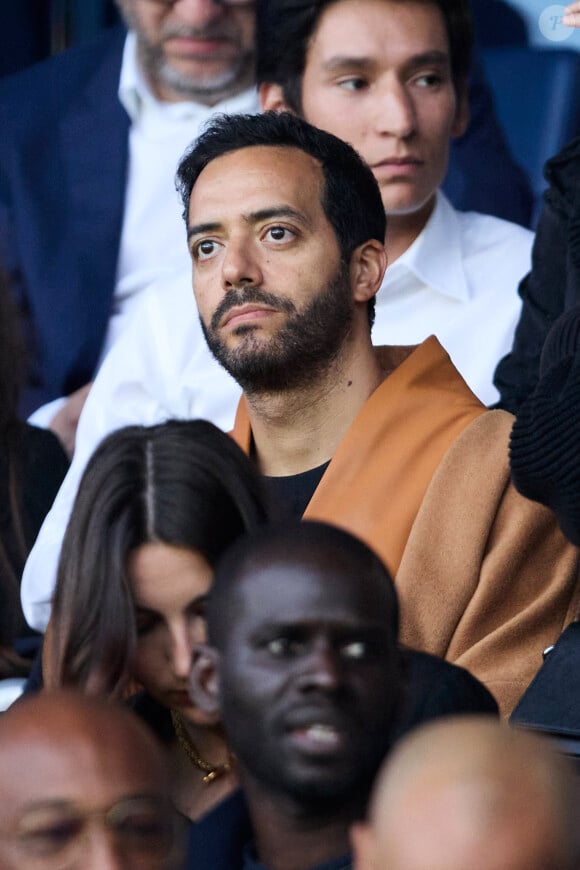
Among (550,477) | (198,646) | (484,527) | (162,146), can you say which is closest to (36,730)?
(198,646)

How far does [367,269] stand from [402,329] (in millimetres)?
539

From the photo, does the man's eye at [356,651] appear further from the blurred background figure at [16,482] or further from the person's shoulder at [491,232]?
the person's shoulder at [491,232]

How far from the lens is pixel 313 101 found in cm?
267

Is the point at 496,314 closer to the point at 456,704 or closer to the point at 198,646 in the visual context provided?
the point at 456,704

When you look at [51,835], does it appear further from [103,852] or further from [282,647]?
[282,647]

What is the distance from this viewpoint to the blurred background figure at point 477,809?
3.09 feet

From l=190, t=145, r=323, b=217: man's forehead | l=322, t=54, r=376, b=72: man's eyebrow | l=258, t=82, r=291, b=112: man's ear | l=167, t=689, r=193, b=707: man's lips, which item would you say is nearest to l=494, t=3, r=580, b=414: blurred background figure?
l=190, t=145, r=323, b=217: man's forehead

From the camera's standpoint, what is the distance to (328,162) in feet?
6.91

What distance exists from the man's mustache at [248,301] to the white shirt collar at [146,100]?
125 cm

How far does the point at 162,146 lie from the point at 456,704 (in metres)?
1.90

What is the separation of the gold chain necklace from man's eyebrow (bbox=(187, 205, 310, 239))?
2.29ft

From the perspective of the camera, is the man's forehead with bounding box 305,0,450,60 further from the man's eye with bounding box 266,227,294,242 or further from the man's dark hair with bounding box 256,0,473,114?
the man's eye with bounding box 266,227,294,242

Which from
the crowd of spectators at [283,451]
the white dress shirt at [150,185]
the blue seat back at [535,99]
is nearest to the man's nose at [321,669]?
the crowd of spectators at [283,451]

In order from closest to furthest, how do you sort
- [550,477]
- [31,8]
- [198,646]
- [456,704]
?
1. [198,646]
2. [456,704]
3. [550,477]
4. [31,8]
